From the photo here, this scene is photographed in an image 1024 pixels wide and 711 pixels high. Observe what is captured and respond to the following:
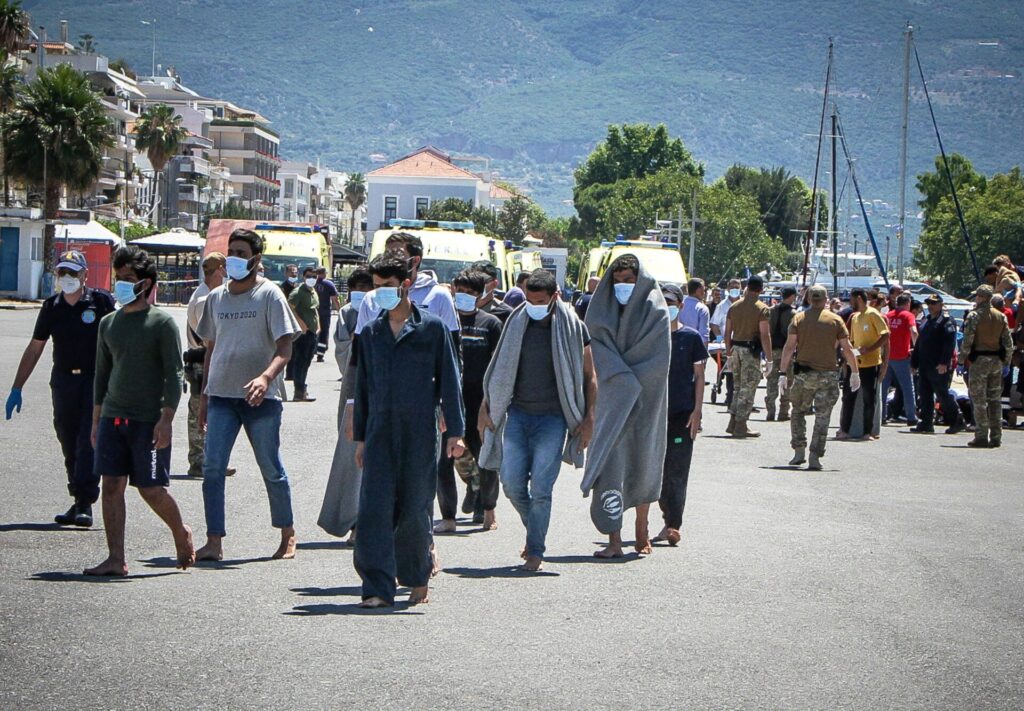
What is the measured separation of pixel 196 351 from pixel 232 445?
77.8 inches

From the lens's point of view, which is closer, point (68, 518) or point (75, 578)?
point (75, 578)

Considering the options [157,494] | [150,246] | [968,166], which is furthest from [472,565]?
[968,166]

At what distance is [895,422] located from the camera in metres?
24.0

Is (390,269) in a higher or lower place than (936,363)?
higher

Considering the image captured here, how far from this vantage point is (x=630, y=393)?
401 inches

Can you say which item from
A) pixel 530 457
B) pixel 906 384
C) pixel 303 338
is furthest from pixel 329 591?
pixel 906 384

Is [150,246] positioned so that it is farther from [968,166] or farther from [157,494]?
[968,166]

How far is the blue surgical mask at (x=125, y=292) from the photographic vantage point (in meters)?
8.93

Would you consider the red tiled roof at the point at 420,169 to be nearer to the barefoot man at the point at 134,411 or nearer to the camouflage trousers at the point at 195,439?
the camouflage trousers at the point at 195,439

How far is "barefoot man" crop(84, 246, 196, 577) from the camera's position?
8.70 meters

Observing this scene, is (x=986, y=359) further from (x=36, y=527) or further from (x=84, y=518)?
(x=36, y=527)

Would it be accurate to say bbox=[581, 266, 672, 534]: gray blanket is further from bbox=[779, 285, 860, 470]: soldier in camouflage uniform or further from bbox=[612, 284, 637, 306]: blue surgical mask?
bbox=[779, 285, 860, 470]: soldier in camouflage uniform

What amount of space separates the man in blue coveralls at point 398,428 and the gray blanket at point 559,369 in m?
1.41

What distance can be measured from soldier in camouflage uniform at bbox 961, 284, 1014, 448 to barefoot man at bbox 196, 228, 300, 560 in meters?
12.1
